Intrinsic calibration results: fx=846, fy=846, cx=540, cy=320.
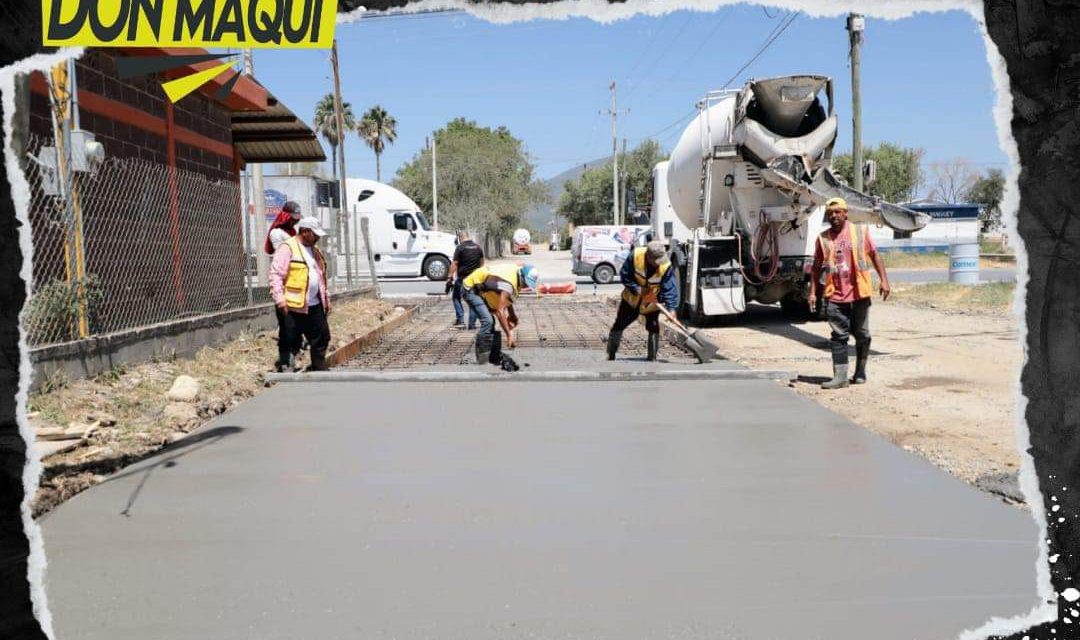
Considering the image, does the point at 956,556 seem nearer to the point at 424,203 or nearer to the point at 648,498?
the point at 648,498

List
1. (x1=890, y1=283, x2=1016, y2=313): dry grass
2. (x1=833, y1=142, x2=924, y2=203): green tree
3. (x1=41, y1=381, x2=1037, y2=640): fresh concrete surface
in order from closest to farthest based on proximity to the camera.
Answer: (x1=41, y1=381, x2=1037, y2=640): fresh concrete surface, (x1=890, y1=283, x2=1016, y2=313): dry grass, (x1=833, y1=142, x2=924, y2=203): green tree

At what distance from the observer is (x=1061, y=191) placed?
1.66 metres

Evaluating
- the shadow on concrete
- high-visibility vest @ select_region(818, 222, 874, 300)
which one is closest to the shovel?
high-visibility vest @ select_region(818, 222, 874, 300)

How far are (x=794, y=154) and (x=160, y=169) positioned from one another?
8667 mm

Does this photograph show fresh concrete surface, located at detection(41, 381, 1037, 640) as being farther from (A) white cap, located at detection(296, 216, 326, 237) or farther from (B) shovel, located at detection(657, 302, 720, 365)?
(B) shovel, located at detection(657, 302, 720, 365)

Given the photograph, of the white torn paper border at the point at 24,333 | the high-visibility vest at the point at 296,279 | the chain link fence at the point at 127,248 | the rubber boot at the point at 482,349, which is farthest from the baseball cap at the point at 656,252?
the white torn paper border at the point at 24,333

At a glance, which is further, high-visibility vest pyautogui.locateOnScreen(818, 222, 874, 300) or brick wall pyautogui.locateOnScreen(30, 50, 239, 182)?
brick wall pyautogui.locateOnScreen(30, 50, 239, 182)

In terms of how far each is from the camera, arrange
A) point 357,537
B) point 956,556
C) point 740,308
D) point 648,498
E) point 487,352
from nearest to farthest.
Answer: point 956,556 → point 357,537 → point 648,498 → point 487,352 → point 740,308

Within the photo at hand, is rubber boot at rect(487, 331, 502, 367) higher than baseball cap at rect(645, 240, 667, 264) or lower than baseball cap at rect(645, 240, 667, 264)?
lower

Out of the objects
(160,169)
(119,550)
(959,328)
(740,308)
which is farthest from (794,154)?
(119,550)

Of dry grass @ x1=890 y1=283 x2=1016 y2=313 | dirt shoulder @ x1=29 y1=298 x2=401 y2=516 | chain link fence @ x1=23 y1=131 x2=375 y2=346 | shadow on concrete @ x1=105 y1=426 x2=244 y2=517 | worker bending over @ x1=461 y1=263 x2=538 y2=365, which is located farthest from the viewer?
dry grass @ x1=890 y1=283 x2=1016 y2=313

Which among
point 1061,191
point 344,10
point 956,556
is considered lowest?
point 956,556

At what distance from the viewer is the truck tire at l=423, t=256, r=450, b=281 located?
29688mm

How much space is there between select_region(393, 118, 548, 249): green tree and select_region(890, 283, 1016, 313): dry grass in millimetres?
29411
